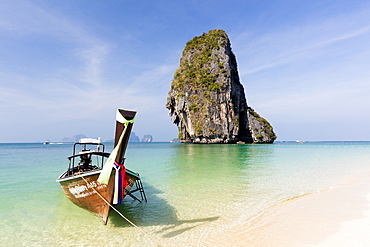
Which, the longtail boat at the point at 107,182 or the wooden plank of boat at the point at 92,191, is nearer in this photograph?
the longtail boat at the point at 107,182

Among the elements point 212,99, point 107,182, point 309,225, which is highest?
point 212,99

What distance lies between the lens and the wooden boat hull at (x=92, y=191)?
594 centimetres

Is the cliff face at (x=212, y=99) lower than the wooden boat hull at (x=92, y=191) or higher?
higher

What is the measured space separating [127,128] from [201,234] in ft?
11.2

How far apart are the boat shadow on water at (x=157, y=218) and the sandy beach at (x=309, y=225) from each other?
3.60ft

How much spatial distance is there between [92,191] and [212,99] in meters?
62.5

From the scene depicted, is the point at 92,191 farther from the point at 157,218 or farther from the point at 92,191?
the point at 157,218

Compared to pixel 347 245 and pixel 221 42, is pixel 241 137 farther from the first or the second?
pixel 347 245

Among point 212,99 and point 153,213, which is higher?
point 212,99

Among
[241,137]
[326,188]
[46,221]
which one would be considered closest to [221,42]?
[241,137]

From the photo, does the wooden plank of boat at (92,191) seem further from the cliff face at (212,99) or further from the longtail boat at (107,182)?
the cliff face at (212,99)

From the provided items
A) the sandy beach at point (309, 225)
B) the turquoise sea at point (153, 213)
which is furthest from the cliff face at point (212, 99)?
the sandy beach at point (309, 225)

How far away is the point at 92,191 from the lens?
6.22m

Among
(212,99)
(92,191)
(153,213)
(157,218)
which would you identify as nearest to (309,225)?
(157,218)
